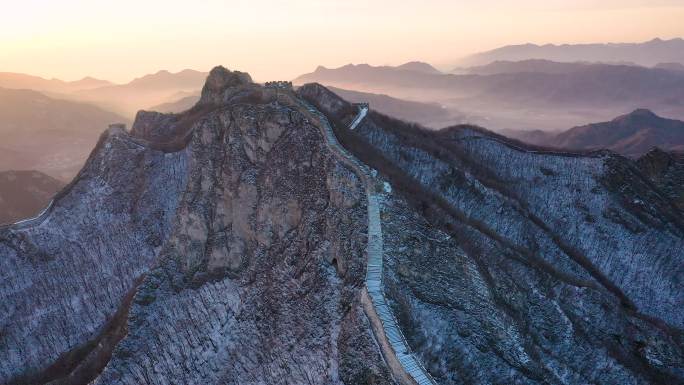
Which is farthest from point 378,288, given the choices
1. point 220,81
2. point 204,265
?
point 220,81

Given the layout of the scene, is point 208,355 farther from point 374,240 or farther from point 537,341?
point 537,341

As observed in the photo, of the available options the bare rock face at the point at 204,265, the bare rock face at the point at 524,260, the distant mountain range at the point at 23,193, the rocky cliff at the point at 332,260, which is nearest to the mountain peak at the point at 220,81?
the rocky cliff at the point at 332,260

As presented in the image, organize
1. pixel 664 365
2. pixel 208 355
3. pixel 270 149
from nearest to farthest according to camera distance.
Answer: pixel 664 365, pixel 208 355, pixel 270 149

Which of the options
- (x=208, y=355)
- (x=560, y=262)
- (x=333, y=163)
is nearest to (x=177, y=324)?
(x=208, y=355)

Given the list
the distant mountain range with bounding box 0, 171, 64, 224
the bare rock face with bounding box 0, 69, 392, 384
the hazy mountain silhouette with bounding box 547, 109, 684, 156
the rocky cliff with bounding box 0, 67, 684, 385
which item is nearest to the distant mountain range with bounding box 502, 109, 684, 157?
the hazy mountain silhouette with bounding box 547, 109, 684, 156

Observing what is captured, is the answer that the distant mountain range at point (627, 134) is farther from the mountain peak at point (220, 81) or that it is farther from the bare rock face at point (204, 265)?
the bare rock face at point (204, 265)

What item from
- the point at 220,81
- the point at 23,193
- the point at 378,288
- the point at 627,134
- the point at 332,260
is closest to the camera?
the point at 378,288

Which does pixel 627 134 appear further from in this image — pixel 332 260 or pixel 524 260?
pixel 332 260
